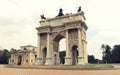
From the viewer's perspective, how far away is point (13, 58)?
78312mm

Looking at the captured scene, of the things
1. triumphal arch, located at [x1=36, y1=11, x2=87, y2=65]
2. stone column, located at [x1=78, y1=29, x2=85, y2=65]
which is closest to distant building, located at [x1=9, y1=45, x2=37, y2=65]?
triumphal arch, located at [x1=36, y1=11, x2=87, y2=65]

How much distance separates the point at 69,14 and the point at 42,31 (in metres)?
8.54

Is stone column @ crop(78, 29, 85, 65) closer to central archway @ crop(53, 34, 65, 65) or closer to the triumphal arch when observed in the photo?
the triumphal arch

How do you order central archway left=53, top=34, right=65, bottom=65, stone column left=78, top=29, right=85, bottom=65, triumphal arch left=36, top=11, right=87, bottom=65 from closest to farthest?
1. stone column left=78, top=29, right=85, bottom=65
2. triumphal arch left=36, top=11, right=87, bottom=65
3. central archway left=53, top=34, right=65, bottom=65

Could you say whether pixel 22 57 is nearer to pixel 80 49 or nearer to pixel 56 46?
pixel 56 46

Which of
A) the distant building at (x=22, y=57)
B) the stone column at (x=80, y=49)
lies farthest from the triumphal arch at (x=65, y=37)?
the distant building at (x=22, y=57)

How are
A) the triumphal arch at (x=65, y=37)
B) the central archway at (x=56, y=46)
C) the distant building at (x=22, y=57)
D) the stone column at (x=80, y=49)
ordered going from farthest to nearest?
the distant building at (x=22, y=57)
the central archway at (x=56, y=46)
the triumphal arch at (x=65, y=37)
the stone column at (x=80, y=49)

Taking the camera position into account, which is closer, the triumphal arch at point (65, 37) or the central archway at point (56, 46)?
the triumphal arch at point (65, 37)

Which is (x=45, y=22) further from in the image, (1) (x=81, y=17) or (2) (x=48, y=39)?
(1) (x=81, y=17)

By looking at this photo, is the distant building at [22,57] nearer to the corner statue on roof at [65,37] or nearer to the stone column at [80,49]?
the corner statue on roof at [65,37]

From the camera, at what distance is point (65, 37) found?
4175 cm

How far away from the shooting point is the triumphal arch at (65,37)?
3895cm

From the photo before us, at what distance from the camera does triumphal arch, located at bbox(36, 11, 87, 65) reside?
39.0 metres

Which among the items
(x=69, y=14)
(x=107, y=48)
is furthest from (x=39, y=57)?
(x=107, y=48)
